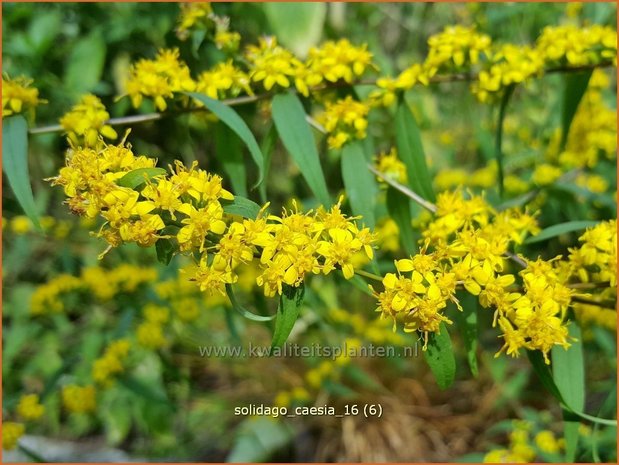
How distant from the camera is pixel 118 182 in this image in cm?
85

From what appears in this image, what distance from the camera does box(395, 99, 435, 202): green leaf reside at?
1206 mm

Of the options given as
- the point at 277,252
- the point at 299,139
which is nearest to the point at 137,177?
the point at 277,252

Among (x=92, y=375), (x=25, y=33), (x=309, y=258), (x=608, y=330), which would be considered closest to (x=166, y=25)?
(x=25, y=33)

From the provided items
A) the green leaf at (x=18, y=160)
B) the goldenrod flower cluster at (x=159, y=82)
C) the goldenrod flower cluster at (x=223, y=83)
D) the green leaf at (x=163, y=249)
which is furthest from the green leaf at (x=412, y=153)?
the green leaf at (x=18, y=160)

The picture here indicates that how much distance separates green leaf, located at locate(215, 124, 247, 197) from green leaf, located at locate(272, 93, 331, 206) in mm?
169

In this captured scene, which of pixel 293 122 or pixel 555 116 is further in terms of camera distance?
pixel 555 116

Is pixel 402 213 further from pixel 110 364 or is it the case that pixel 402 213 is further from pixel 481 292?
pixel 110 364

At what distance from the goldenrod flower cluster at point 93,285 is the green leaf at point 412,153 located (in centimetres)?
79

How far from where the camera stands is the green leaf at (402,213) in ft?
3.87

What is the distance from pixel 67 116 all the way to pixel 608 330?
144 centimetres

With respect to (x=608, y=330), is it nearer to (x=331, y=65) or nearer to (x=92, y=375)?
(x=331, y=65)

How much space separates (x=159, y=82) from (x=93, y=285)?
69 cm

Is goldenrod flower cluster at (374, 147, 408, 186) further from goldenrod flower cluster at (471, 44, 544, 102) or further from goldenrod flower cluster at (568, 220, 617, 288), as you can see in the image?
goldenrod flower cluster at (568, 220, 617, 288)

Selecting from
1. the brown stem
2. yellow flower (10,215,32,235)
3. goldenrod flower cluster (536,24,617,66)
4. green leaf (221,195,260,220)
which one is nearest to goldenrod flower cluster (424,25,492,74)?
the brown stem
